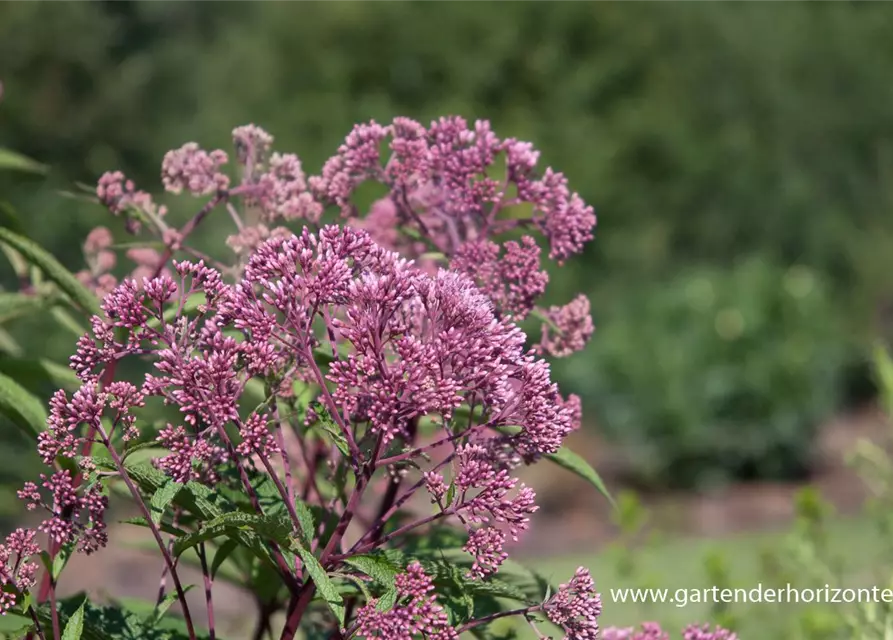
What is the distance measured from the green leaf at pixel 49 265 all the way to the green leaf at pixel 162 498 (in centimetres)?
58

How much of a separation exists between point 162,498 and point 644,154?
15343 mm

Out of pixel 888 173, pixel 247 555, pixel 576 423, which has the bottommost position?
pixel 247 555

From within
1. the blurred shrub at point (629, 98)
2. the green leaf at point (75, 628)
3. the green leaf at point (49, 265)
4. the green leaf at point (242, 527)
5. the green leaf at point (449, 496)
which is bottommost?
the green leaf at point (75, 628)

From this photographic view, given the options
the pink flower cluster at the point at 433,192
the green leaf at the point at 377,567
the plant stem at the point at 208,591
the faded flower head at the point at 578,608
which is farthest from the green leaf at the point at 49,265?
the faded flower head at the point at 578,608

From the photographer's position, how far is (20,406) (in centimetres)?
170

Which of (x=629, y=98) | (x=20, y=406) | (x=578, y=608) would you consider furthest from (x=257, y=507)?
(x=629, y=98)

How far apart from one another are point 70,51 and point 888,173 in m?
12.8

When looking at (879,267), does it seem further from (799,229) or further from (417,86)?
(417,86)

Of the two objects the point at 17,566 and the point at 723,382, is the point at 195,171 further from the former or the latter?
the point at 723,382

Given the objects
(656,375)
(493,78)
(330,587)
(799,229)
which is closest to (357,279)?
(330,587)

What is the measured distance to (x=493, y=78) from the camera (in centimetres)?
1541

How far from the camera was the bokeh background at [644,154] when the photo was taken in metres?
9.77

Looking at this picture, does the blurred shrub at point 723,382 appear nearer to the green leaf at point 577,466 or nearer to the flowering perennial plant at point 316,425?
the green leaf at point 577,466

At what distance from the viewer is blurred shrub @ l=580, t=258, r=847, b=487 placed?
37.7 ft
